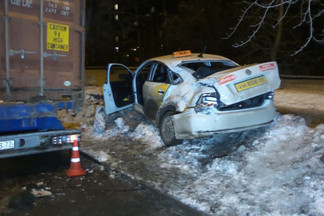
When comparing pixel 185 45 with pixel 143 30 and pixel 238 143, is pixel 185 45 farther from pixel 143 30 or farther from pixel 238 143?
pixel 238 143

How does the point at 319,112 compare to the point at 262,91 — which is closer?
the point at 262,91

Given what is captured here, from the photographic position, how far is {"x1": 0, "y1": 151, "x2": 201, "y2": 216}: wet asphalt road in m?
4.31

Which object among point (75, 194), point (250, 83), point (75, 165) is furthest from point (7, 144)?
point (250, 83)

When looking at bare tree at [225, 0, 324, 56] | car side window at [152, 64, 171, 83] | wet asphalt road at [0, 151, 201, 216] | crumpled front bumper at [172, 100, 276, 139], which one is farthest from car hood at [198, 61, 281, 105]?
wet asphalt road at [0, 151, 201, 216]

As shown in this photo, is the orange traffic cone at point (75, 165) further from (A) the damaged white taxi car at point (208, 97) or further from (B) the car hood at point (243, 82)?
(B) the car hood at point (243, 82)

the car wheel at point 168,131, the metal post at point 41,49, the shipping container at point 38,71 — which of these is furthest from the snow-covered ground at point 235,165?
the metal post at point 41,49

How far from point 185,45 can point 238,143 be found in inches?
842

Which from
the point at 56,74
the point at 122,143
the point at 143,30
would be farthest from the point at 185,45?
the point at 56,74

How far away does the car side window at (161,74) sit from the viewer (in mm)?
7063

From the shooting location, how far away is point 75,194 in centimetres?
480

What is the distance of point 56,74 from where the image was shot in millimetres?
5445

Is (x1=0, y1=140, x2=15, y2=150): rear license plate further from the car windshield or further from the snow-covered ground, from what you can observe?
the car windshield

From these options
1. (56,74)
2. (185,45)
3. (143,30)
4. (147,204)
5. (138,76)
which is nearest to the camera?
(147,204)

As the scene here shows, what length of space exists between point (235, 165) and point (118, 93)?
396cm
